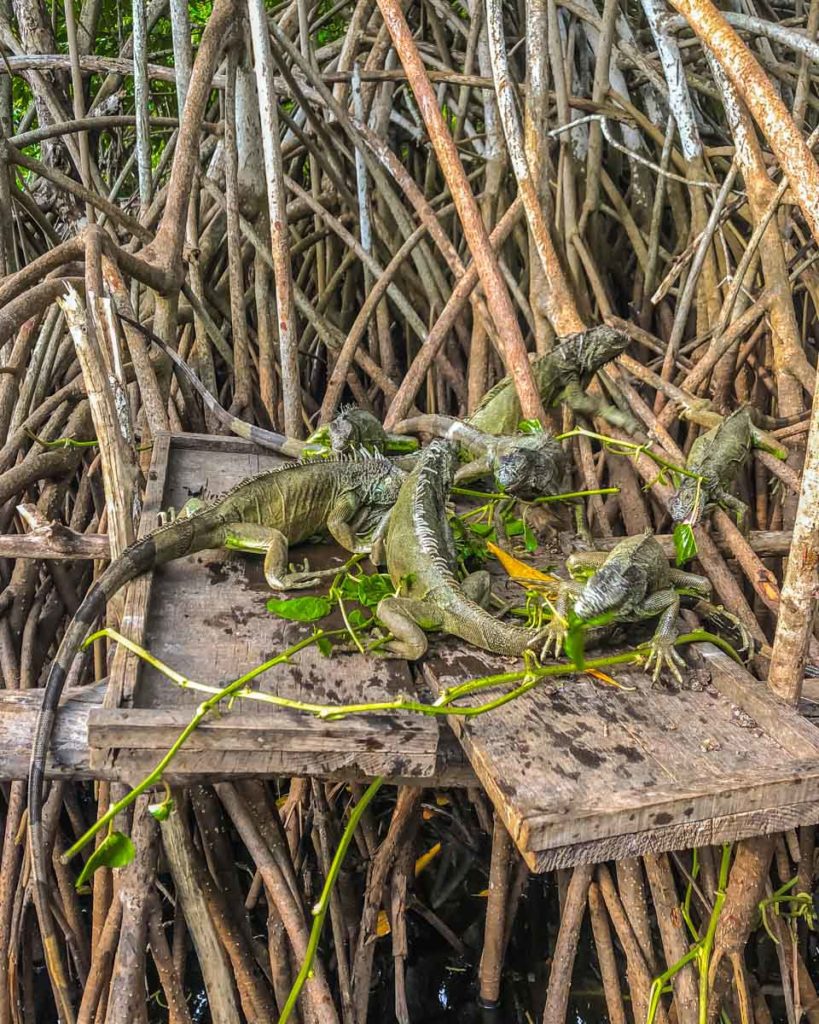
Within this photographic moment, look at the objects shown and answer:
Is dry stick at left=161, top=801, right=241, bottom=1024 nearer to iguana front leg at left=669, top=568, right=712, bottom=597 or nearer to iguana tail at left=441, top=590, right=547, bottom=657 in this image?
iguana tail at left=441, top=590, right=547, bottom=657

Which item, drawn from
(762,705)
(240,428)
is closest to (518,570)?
(762,705)

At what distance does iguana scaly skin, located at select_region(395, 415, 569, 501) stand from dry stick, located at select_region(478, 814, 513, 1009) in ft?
5.02

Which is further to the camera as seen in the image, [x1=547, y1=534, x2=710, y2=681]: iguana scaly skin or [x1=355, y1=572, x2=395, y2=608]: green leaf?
[x1=355, y1=572, x2=395, y2=608]: green leaf

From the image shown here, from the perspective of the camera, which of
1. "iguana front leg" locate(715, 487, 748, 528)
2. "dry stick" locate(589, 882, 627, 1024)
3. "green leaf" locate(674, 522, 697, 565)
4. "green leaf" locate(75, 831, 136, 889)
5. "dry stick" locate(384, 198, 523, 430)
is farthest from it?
"dry stick" locate(384, 198, 523, 430)

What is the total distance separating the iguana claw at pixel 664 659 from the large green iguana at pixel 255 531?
115 centimetres

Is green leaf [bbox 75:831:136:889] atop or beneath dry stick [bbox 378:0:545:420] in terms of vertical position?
beneath

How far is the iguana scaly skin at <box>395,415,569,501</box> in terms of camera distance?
328cm

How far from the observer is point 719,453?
3553mm

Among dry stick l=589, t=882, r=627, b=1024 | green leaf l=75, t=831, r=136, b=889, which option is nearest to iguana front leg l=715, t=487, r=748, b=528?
dry stick l=589, t=882, r=627, b=1024

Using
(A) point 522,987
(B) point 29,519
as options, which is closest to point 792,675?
(B) point 29,519

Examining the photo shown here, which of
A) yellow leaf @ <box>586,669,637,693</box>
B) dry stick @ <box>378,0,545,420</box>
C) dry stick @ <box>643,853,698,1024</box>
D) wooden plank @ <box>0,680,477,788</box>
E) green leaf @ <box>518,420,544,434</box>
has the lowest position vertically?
dry stick @ <box>643,853,698,1024</box>

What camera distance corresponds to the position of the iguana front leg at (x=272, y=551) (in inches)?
120

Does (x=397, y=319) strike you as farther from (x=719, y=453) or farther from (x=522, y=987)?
(x=522, y=987)

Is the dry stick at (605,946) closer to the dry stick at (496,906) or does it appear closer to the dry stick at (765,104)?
the dry stick at (496,906)
